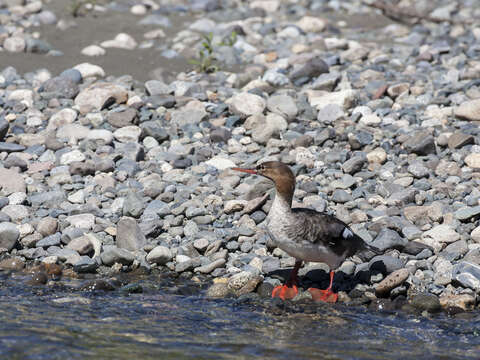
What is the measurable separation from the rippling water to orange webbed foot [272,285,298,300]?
15 centimetres

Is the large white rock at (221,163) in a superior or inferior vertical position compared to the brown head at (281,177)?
inferior

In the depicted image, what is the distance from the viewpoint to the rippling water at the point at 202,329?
20.1 feet

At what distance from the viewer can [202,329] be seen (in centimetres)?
676

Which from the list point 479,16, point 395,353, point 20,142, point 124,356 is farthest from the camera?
point 479,16

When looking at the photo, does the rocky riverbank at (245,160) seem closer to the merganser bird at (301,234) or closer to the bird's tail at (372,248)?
the bird's tail at (372,248)

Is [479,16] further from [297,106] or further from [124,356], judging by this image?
[124,356]

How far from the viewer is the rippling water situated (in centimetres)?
613

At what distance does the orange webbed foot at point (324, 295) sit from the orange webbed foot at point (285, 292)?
18 cm

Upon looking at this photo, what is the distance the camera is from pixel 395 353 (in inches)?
249

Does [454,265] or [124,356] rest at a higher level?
[124,356]

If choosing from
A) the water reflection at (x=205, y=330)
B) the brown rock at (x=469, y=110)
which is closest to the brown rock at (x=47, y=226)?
the water reflection at (x=205, y=330)

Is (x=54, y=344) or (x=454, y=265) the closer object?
(x=54, y=344)

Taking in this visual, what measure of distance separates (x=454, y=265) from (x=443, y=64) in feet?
20.9

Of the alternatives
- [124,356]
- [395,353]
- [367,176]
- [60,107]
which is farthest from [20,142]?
[395,353]
